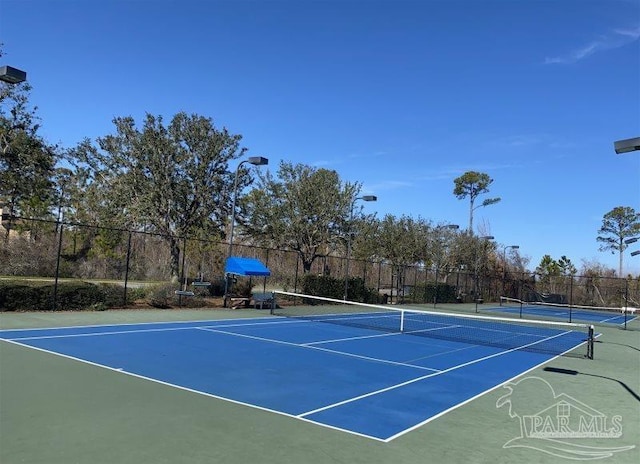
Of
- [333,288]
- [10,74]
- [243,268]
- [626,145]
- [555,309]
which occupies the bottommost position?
[555,309]

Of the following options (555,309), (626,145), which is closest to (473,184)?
(555,309)

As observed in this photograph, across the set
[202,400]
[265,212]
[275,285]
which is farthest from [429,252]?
[202,400]

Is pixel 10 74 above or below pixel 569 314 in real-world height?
above

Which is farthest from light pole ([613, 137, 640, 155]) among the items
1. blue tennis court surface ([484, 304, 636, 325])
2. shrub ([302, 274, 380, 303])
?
blue tennis court surface ([484, 304, 636, 325])

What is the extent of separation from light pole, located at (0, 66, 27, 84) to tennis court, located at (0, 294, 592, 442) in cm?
543

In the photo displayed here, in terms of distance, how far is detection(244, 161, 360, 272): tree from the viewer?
35.2 metres

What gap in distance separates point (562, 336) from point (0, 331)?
61.3 feet

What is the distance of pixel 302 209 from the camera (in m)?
35.3

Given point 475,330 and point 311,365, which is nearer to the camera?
point 311,365

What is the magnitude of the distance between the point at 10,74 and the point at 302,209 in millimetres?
25180

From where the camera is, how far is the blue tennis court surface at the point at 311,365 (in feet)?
23.1

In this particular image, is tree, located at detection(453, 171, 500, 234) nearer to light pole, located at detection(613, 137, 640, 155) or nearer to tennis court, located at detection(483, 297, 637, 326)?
tennis court, located at detection(483, 297, 637, 326)

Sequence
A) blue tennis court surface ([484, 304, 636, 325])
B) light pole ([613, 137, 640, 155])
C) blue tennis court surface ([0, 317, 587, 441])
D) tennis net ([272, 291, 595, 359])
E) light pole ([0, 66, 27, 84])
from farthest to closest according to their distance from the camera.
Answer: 1. blue tennis court surface ([484, 304, 636, 325])
2. tennis net ([272, 291, 595, 359])
3. light pole ([0, 66, 27, 84])
4. light pole ([613, 137, 640, 155])
5. blue tennis court surface ([0, 317, 587, 441])

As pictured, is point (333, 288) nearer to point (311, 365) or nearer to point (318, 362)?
point (318, 362)
